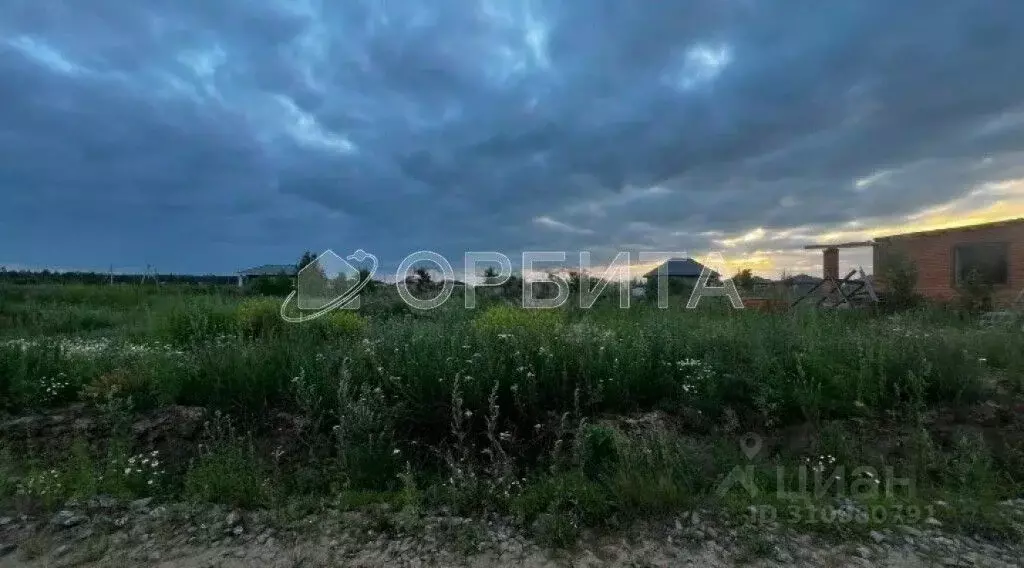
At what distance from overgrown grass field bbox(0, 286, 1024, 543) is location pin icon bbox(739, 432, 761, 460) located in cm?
4

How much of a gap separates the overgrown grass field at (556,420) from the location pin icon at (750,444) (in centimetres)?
4

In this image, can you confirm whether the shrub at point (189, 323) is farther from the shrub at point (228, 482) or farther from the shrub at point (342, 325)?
the shrub at point (228, 482)

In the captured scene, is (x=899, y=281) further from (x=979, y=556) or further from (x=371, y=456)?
(x=371, y=456)

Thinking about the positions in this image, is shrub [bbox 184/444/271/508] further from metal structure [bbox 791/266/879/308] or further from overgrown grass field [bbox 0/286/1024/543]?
metal structure [bbox 791/266/879/308]

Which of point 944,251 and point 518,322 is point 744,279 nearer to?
point 944,251

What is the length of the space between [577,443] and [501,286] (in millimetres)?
9479

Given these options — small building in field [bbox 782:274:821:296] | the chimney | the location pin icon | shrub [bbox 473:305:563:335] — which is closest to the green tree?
small building in field [bbox 782:274:821:296]

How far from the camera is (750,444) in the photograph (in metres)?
3.37

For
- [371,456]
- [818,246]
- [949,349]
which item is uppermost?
[818,246]

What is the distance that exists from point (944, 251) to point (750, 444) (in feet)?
52.0

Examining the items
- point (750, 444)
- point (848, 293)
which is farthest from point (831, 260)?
point (750, 444)

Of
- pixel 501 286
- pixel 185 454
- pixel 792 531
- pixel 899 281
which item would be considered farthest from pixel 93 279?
pixel 899 281

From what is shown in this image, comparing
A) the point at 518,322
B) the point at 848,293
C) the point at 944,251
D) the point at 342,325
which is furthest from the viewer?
the point at 944,251

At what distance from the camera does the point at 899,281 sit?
12.4 metres
